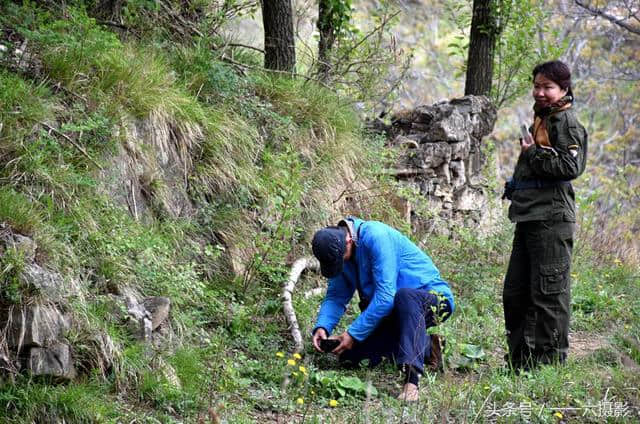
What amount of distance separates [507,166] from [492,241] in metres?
13.1

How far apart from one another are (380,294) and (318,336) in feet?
1.97

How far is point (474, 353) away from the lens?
6.16 metres

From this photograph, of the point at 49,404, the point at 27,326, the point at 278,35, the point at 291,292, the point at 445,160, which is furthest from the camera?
the point at 445,160

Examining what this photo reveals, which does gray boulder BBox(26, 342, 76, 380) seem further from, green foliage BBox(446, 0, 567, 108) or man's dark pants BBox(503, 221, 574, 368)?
green foliage BBox(446, 0, 567, 108)

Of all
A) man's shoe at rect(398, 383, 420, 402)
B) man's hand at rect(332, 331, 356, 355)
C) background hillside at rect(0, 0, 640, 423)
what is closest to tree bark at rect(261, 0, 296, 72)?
background hillside at rect(0, 0, 640, 423)

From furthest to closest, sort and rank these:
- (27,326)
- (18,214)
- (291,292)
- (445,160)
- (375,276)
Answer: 1. (445,160)
2. (291,292)
3. (375,276)
4. (18,214)
5. (27,326)

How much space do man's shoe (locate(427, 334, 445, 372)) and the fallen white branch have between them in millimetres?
937

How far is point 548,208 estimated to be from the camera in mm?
5480

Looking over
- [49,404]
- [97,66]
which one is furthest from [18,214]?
[97,66]

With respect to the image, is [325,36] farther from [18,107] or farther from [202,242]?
[18,107]

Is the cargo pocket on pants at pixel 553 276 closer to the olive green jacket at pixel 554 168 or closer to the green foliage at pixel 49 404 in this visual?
the olive green jacket at pixel 554 168

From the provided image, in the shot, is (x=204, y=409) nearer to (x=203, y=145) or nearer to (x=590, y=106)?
(x=203, y=145)

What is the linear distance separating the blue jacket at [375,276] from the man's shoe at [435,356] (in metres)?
0.30

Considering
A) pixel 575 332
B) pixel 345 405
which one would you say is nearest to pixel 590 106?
pixel 575 332
